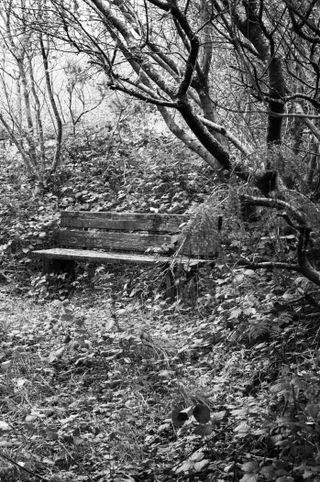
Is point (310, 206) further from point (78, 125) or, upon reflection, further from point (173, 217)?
point (78, 125)

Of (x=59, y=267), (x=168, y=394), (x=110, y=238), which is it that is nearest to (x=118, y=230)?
(x=110, y=238)

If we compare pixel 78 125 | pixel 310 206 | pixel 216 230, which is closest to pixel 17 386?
pixel 216 230

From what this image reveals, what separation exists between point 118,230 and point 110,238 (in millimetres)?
167

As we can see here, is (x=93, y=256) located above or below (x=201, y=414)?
above

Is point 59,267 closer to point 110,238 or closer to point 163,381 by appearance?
point 110,238

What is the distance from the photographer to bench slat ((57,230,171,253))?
6.67m

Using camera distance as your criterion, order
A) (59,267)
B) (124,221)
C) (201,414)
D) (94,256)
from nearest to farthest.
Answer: (201,414), (94,256), (124,221), (59,267)

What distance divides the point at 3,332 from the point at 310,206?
3.16 m

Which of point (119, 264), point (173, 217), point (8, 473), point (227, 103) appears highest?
point (227, 103)

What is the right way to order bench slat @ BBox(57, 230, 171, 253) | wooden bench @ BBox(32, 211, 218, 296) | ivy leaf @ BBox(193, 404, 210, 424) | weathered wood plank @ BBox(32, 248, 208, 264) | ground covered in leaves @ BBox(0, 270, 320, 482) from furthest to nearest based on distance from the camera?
bench slat @ BBox(57, 230, 171, 253) → wooden bench @ BBox(32, 211, 218, 296) → weathered wood plank @ BBox(32, 248, 208, 264) → ivy leaf @ BBox(193, 404, 210, 424) → ground covered in leaves @ BBox(0, 270, 320, 482)

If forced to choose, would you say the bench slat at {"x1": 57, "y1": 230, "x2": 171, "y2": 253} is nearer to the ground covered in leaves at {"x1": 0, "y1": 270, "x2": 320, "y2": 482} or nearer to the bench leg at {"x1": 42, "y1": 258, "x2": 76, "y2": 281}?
the bench leg at {"x1": 42, "y1": 258, "x2": 76, "y2": 281}

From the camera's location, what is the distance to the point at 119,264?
7.01 metres

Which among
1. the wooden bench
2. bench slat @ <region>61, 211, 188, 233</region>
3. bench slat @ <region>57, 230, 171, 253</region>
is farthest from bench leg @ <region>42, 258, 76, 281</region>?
bench slat @ <region>61, 211, 188, 233</region>

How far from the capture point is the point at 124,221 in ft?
23.1
